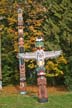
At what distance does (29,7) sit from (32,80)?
11.2 ft

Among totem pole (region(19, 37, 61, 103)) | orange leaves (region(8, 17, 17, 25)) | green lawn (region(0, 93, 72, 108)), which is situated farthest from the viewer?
orange leaves (region(8, 17, 17, 25))

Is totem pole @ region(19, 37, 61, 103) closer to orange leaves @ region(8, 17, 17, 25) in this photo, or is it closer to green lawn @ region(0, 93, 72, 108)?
green lawn @ region(0, 93, 72, 108)

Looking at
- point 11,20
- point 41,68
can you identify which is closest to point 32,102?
point 41,68

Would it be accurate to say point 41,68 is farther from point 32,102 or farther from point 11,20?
point 11,20

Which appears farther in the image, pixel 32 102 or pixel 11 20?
pixel 11 20

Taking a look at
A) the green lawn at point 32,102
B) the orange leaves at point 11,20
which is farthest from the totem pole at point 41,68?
the orange leaves at point 11,20

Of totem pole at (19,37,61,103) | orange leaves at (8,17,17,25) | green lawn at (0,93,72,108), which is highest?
orange leaves at (8,17,17,25)

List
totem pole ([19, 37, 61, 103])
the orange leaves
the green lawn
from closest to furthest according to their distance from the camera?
1. the green lawn
2. totem pole ([19, 37, 61, 103])
3. the orange leaves

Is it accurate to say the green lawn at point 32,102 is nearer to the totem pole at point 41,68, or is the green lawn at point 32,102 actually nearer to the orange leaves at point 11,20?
the totem pole at point 41,68

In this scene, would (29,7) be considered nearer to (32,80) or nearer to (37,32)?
(37,32)

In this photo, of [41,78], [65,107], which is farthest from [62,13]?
[65,107]

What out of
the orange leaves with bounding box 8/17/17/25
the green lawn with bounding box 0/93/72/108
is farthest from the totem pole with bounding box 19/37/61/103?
the orange leaves with bounding box 8/17/17/25

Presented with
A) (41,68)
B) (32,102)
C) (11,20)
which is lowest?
(32,102)

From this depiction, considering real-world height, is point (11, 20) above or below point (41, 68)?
above
